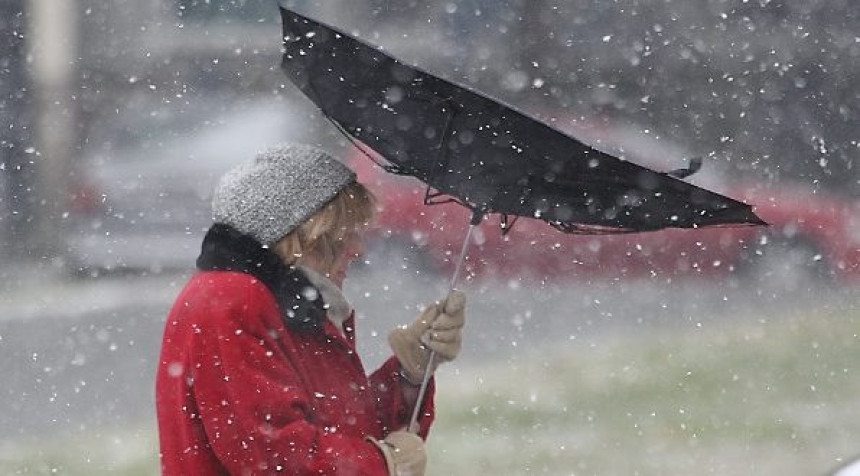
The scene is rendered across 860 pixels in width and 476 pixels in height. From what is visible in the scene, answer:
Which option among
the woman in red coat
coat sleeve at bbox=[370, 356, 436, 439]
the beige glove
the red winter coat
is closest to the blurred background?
coat sleeve at bbox=[370, 356, 436, 439]

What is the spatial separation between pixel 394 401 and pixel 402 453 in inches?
11.3

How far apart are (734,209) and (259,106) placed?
43.2ft

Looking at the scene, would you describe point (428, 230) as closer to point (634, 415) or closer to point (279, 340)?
point (634, 415)

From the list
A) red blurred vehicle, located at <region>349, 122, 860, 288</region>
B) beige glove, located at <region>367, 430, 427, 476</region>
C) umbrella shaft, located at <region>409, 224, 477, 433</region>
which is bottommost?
beige glove, located at <region>367, 430, 427, 476</region>

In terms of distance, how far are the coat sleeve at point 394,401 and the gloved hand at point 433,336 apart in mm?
47

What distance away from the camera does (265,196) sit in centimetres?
297

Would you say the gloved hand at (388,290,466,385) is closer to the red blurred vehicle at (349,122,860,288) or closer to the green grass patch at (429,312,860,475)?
the green grass patch at (429,312,860,475)

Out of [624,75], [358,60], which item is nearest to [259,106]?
[624,75]

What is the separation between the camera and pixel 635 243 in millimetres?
12195

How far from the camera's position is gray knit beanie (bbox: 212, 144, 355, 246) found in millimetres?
2957

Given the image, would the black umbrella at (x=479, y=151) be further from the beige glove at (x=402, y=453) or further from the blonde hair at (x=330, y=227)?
the beige glove at (x=402, y=453)

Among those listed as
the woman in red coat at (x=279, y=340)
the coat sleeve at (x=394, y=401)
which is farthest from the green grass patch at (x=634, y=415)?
the woman in red coat at (x=279, y=340)

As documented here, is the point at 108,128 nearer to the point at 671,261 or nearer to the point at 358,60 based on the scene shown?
the point at 671,261

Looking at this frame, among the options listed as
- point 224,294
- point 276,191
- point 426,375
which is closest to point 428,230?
point 426,375
